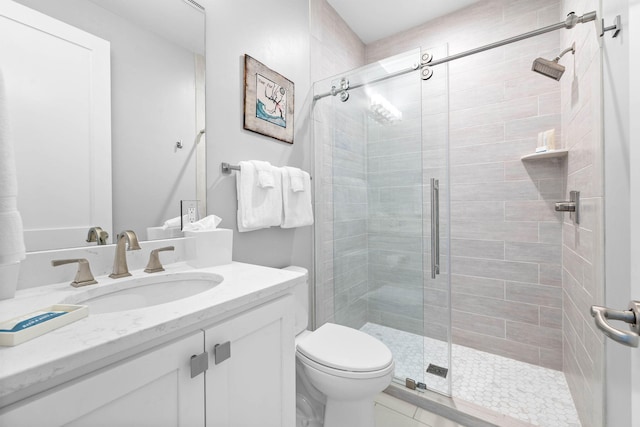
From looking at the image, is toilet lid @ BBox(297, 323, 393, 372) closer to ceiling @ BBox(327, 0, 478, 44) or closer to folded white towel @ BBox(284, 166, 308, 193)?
folded white towel @ BBox(284, 166, 308, 193)

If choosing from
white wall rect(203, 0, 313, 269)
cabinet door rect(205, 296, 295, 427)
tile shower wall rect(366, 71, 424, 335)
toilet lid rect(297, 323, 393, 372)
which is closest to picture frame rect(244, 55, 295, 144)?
white wall rect(203, 0, 313, 269)

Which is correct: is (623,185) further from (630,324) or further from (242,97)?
(242,97)

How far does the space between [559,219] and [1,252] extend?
2.53m

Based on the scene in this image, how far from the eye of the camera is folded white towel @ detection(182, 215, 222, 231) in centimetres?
111

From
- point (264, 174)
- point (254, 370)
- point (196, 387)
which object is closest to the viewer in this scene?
point (196, 387)

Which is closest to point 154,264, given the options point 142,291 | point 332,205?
point 142,291

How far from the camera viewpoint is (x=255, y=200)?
4.59 feet

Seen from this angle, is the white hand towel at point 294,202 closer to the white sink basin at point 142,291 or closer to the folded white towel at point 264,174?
the folded white towel at point 264,174

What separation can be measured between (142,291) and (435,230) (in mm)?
1428

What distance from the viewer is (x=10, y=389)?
0.37 m

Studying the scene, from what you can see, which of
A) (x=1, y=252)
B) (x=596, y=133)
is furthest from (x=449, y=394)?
(x=1, y=252)

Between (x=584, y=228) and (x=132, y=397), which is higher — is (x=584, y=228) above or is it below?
above

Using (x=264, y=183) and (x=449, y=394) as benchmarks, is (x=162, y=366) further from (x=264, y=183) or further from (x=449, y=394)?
(x=449, y=394)

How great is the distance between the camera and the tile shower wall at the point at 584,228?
1.01 metres
